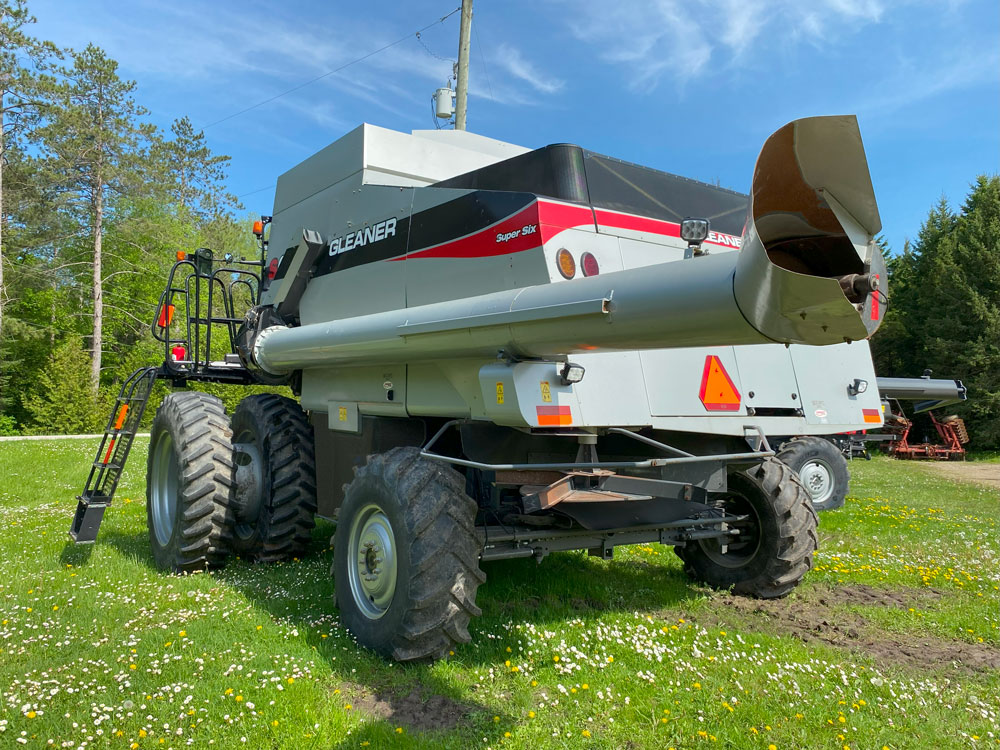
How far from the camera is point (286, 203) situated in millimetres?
6855

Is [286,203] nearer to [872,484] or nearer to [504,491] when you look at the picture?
[504,491]

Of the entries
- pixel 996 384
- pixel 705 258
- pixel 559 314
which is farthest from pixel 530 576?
pixel 996 384

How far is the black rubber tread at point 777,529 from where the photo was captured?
17.1ft

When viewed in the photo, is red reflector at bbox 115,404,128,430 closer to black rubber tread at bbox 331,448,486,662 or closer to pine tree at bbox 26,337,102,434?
black rubber tread at bbox 331,448,486,662

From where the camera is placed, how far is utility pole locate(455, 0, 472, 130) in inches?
503

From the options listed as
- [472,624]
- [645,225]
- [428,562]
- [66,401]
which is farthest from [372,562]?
[66,401]

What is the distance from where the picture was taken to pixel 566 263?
153 inches

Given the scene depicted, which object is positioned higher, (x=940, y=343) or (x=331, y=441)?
(x=940, y=343)

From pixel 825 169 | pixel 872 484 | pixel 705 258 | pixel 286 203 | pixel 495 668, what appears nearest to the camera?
pixel 825 169

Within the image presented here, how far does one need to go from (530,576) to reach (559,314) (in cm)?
321

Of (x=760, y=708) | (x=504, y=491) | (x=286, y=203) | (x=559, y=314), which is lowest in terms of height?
(x=760, y=708)

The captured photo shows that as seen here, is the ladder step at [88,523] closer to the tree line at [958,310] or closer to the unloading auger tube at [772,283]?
the unloading auger tube at [772,283]

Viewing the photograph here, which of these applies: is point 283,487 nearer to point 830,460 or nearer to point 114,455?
point 114,455

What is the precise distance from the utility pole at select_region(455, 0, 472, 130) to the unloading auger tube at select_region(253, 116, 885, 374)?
32.8 ft
